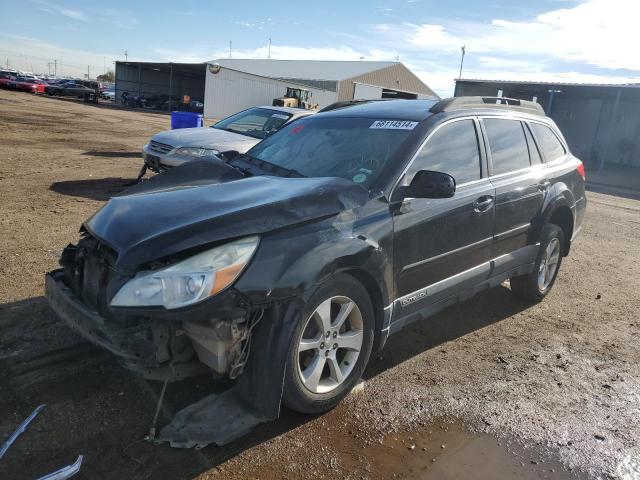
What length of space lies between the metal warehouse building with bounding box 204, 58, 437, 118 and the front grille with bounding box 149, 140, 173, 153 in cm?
3166

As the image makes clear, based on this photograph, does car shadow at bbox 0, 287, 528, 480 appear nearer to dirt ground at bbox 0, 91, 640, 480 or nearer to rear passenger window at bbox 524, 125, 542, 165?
dirt ground at bbox 0, 91, 640, 480

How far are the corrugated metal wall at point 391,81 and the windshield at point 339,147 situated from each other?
4250cm

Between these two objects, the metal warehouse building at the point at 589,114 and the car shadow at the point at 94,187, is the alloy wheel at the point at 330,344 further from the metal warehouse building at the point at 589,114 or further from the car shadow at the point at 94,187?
the metal warehouse building at the point at 589,114

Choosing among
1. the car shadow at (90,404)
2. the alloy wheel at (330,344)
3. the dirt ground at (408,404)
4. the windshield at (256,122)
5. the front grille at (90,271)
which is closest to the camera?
the car shadow at (90,404)

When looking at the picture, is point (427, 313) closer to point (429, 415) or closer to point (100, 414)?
point (429, 415)

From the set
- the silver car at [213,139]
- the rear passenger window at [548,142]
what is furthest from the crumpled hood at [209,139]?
the rear passenger window at [548,142]

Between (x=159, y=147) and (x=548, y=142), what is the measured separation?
6.18m

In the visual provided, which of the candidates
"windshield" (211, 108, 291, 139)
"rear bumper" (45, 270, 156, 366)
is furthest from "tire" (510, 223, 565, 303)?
"windshield" (211, 108, 291, 139)

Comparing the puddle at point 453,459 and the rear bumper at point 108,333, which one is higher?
the rear bumper at point 108,333

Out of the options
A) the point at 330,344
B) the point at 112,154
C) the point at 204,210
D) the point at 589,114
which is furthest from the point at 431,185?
the point at 589,114

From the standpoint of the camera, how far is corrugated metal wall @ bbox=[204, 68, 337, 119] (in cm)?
3941

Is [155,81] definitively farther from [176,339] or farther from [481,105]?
[176,339]

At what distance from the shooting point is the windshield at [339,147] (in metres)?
3.67

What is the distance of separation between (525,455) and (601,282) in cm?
414
